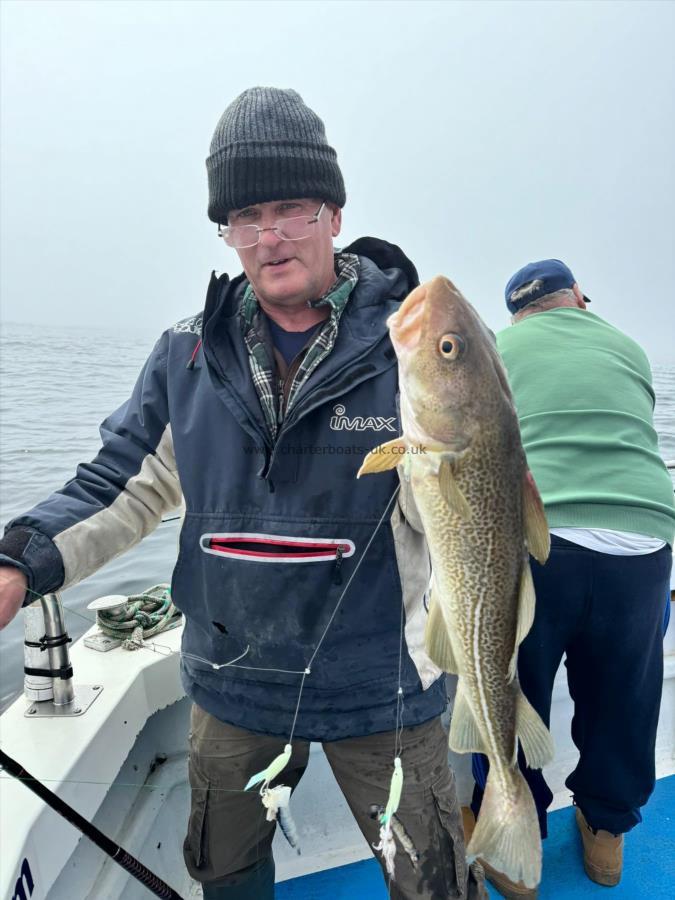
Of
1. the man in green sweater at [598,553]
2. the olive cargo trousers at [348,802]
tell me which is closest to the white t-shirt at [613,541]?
the man in green sweater at [598,553]

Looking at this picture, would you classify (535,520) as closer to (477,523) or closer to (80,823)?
(477,523)

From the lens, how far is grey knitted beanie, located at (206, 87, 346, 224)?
7.11 ft

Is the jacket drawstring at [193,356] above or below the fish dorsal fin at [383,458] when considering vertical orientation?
above

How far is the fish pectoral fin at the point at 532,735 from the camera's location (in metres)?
1.64

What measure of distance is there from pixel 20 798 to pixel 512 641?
5.39ft

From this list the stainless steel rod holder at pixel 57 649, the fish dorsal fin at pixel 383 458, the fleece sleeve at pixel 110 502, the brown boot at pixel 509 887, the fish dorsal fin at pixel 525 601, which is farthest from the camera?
the brown boot at pixel 509 887

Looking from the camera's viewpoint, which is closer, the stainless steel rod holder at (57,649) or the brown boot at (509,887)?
the stainless steel rod holder at (57,649)

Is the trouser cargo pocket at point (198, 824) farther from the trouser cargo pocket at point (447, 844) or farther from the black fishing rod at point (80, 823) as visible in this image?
the trouser cargo pocket at point (447, 844)

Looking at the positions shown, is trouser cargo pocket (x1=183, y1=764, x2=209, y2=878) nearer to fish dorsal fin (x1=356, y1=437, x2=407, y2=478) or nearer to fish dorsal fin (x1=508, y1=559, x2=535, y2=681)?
fish dorsal fin (x1=508, y1=559, x2=535, y2=681)

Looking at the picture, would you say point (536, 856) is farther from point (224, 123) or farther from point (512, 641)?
point (224, 123)

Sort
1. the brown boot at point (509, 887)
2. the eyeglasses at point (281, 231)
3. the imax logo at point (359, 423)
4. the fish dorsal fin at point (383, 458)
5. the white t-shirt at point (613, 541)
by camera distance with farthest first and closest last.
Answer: the brown boot at point (509, 887) < the white t-shirt at point (613, 541) < the eyeglasses at point (281, 231) < the imax logo at point (359, 423) < the fish dorsal fin at point (383, 458)

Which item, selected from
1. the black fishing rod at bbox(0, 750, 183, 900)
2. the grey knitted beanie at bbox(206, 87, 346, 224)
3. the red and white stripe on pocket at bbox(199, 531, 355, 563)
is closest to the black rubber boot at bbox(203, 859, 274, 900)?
the black fishing rod at bbox(0, 750, 183, 900)

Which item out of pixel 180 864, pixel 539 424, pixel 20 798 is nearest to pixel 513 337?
pixel 539 424

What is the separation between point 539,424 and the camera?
2.75 meters
